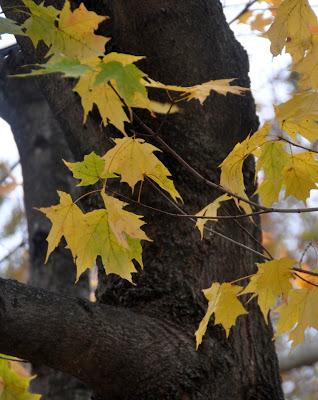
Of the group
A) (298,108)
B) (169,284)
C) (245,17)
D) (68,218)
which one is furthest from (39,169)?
(298,108)

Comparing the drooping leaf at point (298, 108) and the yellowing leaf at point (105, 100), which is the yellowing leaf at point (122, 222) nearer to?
the yellowing leaf at point (105, 100)

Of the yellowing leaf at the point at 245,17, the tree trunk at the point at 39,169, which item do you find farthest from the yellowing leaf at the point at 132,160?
the yellowing leaf at the point at 245,17

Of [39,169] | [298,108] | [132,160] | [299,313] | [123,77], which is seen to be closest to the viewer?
[123,77]

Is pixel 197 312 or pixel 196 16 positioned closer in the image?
pixel 197 312

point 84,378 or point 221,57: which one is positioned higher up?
point 221,57

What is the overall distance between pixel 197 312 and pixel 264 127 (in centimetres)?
42

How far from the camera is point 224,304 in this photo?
111 centimetres

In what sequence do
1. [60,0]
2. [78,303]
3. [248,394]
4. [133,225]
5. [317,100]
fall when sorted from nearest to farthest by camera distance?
[317,100], [133,225], [78,303], [248,394], [60,0]

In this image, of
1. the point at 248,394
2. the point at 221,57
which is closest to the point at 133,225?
the point at 248,394

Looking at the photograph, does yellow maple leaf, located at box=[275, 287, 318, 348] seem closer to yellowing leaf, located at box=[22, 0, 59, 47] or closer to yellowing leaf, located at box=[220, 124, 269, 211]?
yellowing leaf, located at box=[220, 124, 269, 211]

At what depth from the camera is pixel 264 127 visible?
99 cm

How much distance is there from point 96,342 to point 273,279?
0.32 metres

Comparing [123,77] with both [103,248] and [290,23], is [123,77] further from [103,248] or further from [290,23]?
[290,23]

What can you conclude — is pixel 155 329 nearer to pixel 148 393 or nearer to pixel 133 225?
pixel 148 393
